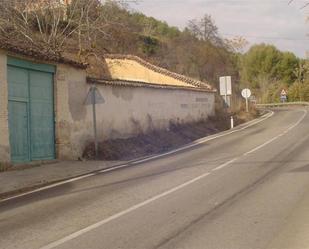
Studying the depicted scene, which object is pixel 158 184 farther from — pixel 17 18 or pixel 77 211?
pixel 17 18

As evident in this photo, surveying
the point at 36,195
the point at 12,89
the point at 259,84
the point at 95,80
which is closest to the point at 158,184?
the point at 36,195

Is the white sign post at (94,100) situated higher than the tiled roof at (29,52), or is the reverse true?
the tiled roof at (29,52)

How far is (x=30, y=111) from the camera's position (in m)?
18.0

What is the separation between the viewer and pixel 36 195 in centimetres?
1216

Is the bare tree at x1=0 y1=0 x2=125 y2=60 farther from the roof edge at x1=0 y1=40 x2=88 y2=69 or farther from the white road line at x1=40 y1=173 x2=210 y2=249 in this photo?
the white road line at x1=40 y1=173 x2=210 y2=249

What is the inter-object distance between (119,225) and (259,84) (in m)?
84.9

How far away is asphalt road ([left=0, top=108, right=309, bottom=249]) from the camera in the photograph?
744 centimetres

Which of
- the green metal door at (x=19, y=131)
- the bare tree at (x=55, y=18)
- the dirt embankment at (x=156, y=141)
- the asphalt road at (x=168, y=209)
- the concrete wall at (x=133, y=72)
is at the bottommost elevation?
the asphalt road at (x=168, y=209)

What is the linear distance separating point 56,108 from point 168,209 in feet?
35.6

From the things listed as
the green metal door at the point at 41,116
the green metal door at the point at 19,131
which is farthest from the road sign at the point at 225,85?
the green metal door at the point at 19,131

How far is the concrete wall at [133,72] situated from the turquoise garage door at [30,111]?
59.2 feet

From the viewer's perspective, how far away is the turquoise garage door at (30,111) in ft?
56.0

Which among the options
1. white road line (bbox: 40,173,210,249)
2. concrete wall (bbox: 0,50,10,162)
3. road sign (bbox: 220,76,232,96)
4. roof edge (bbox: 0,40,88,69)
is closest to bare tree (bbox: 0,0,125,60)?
roof edge (bbox: 0,40,88,69)

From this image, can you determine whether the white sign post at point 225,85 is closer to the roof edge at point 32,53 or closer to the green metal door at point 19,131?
the roof edge at point 32,53
